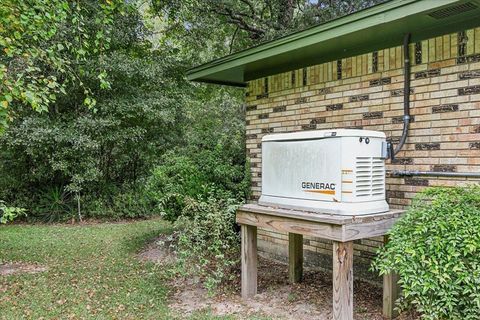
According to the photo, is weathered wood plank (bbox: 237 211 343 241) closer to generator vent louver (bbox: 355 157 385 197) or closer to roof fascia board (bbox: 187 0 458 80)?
generator vent louver (bbox: 355 157 385 197)

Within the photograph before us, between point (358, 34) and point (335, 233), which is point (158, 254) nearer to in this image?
point (335, 233)

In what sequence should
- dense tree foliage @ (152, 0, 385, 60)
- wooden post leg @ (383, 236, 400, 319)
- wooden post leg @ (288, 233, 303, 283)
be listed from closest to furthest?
wooden post leg @ (383, 236, 400, 319) < wooden post leg @ (288, 233, 303, 283) < dense tree foliage @ (152, 0, 385, 60)

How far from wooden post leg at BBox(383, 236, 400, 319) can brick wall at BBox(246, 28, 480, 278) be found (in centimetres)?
71

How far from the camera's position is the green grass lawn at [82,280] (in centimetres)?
359

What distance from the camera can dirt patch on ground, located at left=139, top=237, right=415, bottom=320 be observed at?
3402 millimetres

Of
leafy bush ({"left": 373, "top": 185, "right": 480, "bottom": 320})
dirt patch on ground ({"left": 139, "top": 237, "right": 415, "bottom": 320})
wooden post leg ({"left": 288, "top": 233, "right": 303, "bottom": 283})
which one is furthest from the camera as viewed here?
wooden post leg ({"left": 288, "top": 233, "right": 303, "bottom": 283})

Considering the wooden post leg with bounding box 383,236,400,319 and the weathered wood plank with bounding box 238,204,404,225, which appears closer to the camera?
the weathered wood plank with bounding box 238,204,404,225

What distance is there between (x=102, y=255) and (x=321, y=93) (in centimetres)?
383

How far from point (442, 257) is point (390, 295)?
0.79 m

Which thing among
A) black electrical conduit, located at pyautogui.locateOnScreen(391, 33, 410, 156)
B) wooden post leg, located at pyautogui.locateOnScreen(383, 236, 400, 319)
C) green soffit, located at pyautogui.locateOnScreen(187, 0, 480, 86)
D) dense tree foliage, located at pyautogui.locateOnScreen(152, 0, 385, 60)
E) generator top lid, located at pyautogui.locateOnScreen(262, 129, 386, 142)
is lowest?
wooden post leg, located at pyautogui.locateOnScreen(383, 236, 400, 319)

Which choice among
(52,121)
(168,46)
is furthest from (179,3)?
(52,121)

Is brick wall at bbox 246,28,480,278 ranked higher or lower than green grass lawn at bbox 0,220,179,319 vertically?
higher

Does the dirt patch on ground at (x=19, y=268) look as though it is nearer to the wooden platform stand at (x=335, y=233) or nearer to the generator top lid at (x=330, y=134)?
the wooden platform stand at (x=335, y=233)

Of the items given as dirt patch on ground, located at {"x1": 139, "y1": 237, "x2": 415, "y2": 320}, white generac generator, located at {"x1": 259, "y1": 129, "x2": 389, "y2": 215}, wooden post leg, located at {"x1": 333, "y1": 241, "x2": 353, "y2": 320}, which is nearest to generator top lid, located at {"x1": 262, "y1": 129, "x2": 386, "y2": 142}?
white generac generator, located at {"x1": 259, "y1": 129, "x2": 389, "y2": 215}
